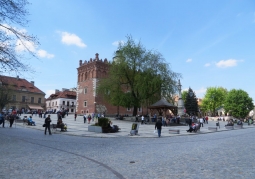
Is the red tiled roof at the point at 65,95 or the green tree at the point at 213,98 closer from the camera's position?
the red tiled roof at the point at 65,95

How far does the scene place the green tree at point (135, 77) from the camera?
37.9m

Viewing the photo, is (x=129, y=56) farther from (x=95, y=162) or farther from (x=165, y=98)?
(x=95, y=162)

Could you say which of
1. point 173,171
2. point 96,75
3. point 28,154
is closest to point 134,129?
point 28,154

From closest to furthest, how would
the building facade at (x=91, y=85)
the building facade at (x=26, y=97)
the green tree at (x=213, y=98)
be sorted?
1. the building facade at (x=91, y=85)
2. the building facade at (x=26, y=97)
3. the green tree at (x=213, y=98)

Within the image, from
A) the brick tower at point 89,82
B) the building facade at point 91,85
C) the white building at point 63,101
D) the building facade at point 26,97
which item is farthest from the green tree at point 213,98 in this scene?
the building facade at point 26,97

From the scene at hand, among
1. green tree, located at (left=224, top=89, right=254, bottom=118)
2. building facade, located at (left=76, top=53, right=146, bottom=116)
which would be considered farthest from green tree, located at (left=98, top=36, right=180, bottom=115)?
green tree, located at (left=224, top=89, right=254, bottom=118)

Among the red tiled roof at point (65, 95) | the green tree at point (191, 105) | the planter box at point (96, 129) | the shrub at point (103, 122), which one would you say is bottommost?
the planter box at point (96, 129)

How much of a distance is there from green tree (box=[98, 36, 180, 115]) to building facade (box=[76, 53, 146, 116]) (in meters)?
14.5

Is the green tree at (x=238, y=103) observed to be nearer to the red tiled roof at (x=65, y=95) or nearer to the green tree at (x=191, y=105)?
the green tree at (x=191, y=105)

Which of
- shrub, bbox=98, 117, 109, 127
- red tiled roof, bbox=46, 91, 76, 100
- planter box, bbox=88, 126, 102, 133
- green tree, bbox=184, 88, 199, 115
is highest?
red tiled roof, bbox=46, 91, 76, 100

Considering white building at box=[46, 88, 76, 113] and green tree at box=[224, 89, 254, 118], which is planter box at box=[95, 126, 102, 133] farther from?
green tree at box=[224, 89, 254, 118]

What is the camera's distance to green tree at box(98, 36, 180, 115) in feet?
124

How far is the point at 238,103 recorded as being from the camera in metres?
77.1

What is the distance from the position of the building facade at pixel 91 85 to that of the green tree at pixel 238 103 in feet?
121
